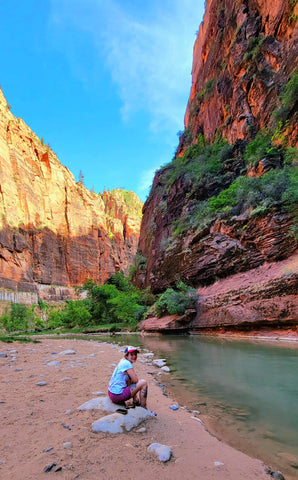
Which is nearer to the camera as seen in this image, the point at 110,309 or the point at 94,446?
the point at 94,446

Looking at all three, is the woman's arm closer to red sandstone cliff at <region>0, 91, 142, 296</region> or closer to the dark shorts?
the dark shorts

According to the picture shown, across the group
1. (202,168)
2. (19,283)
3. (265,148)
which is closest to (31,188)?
(19,283)

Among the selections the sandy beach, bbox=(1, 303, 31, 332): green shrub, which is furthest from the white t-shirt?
bbox=(1, 303, 31, 332): green shrub

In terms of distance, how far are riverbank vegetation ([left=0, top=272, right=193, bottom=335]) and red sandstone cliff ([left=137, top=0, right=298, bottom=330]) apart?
1.65 m

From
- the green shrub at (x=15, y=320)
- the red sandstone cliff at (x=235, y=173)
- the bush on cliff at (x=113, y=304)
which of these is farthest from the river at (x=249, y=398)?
the green shrub at (x=15, y=320)

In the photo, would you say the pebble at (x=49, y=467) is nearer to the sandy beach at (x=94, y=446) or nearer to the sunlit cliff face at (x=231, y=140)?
the sandy beach at (x=94, y=446)

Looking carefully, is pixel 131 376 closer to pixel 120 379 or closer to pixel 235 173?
pixel 120 379

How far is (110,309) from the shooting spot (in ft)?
97.0

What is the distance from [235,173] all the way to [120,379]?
19.6 meters

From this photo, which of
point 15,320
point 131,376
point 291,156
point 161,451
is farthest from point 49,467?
point 15,320

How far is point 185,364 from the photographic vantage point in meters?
6.53

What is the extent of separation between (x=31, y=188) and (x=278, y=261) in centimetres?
5942

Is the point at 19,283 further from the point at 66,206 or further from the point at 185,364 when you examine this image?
the point at 185,364

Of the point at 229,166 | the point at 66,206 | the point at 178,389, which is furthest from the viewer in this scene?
the point at 66,206
